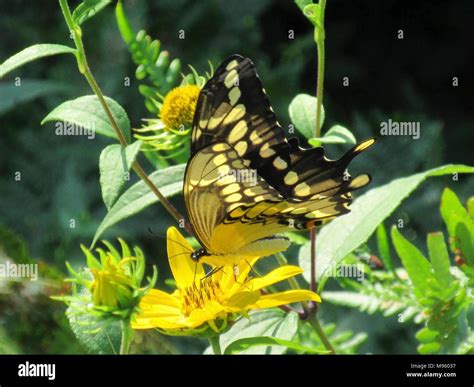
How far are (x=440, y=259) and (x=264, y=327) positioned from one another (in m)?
0.23

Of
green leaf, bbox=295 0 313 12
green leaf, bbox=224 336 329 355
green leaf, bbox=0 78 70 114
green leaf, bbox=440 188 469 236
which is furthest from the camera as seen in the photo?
green leaf, bbox=0 78 70 114

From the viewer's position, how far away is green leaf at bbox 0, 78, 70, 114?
1.92m

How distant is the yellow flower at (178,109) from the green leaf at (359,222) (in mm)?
246

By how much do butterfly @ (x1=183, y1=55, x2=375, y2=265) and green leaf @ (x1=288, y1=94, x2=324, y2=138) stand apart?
2cm

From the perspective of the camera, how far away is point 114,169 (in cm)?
94

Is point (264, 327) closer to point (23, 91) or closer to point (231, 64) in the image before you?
point (231, 64)

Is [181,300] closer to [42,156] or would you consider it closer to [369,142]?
[369,142]

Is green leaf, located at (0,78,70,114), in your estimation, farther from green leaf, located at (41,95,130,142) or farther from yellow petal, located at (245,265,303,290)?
yellow petal, located at (245,265,303,290)

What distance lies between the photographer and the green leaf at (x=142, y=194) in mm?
989
